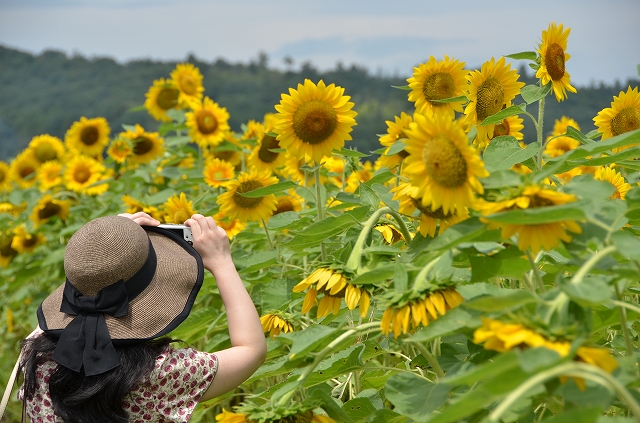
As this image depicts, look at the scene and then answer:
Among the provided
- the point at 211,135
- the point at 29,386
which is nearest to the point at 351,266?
the point at 29,386

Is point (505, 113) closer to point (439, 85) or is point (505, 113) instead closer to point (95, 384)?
point (439, 85)

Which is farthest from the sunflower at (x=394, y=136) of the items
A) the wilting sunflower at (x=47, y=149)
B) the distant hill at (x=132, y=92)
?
the wilting sunflower at (x=47, y=149)

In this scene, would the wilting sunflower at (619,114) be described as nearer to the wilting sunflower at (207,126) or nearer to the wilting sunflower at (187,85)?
the wilting sunflower at (207,126)

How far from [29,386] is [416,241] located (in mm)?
787

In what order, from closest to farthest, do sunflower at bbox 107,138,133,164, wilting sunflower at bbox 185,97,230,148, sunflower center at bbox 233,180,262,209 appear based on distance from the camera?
sunflower center at bbox 233,180,262,209 → wilting sunflower at bbox 185,97,230,148 → sunflower at bbox 107,138,133,164

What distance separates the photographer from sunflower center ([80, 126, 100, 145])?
4059 millimetres

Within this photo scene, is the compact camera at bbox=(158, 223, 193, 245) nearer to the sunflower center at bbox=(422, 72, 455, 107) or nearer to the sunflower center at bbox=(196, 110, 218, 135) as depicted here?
the sunflower center at bbox=(422, 72, 455, 107)

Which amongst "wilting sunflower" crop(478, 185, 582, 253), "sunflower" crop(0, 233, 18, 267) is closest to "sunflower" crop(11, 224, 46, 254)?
"sunflower" crop(0, 233, 18, 267)

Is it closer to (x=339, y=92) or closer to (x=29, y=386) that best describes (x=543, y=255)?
(x=339, y=92)

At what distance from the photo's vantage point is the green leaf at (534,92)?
1500mm

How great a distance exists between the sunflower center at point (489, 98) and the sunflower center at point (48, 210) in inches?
99.1

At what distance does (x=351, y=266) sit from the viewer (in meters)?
1.08

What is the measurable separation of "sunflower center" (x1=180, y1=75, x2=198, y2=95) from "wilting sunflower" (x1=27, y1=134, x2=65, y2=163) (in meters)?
1.07

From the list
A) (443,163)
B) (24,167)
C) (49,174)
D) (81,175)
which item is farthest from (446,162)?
(24,167)
